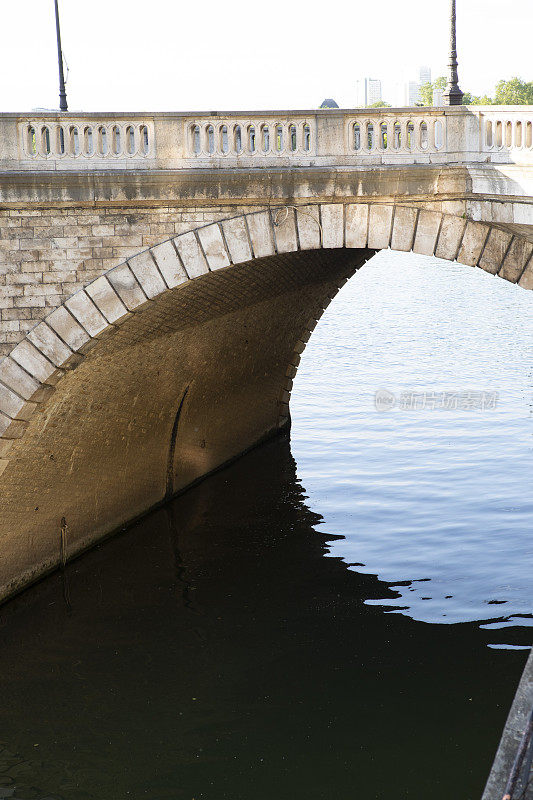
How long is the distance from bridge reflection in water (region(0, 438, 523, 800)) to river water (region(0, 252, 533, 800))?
24mm

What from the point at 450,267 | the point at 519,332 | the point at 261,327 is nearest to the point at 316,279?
the point at 261,327

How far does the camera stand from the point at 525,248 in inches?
367

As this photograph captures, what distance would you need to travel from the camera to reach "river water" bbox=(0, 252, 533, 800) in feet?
28.7

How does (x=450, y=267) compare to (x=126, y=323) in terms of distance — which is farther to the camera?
(x=450, y=267)

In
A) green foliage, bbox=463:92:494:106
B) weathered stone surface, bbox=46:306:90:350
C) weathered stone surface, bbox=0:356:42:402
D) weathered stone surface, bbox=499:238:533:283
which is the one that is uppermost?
green foliage, bbox=463:92:494:106

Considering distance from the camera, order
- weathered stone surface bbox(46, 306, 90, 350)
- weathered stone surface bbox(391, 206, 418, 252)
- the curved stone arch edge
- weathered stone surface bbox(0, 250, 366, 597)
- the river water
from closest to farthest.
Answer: the river water < the curved stone arch edge < weathered stone surface bbox(391, 206, 418, 252) < weathered stone surface bbox(46, 306, 90, 350) < weathered stone surface bbox(0, 250, 366, 597)

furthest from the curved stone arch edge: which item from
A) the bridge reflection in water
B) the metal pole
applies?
the metal pole

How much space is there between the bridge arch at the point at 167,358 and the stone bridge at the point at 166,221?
1.0 inches

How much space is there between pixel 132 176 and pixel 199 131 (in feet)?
2.92

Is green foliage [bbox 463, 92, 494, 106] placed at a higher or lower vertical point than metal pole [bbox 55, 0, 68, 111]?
higher

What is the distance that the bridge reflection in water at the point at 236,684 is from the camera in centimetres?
862

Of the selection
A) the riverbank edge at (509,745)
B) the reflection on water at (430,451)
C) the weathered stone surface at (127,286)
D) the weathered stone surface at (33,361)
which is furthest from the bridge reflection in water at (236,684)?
the weathered stone surface at (127,286)

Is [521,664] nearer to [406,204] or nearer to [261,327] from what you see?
[406,204]

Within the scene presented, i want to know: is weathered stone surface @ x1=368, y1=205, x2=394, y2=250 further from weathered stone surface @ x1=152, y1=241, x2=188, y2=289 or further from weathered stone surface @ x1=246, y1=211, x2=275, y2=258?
weathered stone surface @ x1=152, y1=241, x2=188, y2=289
